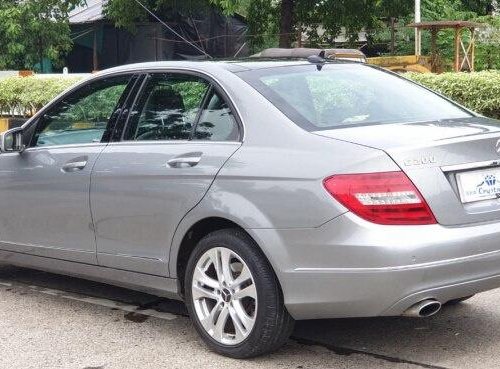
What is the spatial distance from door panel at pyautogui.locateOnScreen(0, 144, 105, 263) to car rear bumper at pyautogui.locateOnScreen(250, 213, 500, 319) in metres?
1.47

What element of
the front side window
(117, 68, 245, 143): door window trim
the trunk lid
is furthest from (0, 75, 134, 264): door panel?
the trunk lid

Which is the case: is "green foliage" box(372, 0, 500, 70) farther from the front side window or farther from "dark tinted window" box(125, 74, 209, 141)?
"dark tinted window" box(125, 74, 209, 141)

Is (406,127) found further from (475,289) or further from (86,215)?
(86,215)

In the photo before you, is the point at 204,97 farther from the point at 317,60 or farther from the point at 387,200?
the point at 387,200

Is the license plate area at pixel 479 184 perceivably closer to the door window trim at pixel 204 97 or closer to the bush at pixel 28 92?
the door window trim at pixel 204 97

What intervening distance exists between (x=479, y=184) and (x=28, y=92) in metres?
11.5

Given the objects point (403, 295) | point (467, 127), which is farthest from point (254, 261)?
point (467, 127)

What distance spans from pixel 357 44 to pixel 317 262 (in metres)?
18.4

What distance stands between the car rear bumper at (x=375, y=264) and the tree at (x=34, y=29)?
52.1ft

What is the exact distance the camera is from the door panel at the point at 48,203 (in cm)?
514

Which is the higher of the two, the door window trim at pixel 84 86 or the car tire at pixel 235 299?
the door window trim at pixel 84 86

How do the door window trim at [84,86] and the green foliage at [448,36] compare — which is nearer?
the door window trim at [84,86]

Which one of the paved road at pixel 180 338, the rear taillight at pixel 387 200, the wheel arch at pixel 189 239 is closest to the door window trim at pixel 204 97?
the wheel arch at pixel 189 239

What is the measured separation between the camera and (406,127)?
430cm
